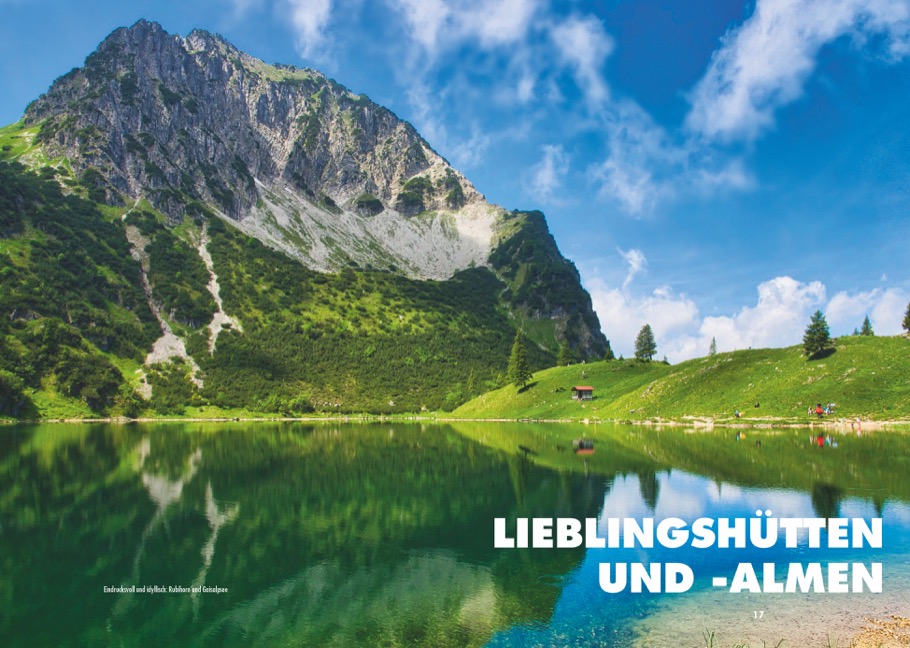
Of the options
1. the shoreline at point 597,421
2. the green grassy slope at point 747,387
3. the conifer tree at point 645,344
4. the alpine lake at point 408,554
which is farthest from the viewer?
the conifer tree at point 645,344

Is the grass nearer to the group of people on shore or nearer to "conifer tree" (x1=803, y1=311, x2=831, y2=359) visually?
the group of people on shore

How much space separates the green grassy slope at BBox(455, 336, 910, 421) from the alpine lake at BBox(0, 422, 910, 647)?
31.9 m

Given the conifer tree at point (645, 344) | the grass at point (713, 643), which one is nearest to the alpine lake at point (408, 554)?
the grass at point (713, 643)

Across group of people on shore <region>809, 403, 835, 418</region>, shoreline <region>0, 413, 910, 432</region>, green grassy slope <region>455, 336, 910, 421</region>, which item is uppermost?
green grassy slope <region>455, 336, 910, 421</region>

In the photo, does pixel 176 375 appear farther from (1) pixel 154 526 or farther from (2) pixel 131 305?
(1) pixel 154 526

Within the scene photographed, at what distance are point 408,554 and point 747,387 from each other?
85.2 meters

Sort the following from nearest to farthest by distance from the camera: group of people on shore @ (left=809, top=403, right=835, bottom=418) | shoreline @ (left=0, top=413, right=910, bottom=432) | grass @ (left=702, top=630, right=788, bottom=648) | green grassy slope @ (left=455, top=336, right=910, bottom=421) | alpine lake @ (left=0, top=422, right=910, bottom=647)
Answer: grass @ (left=702, top=630, right=788, bottom=648) → alpine lake @ (left=0, top=422, right=910, bottom=647) → shoreline @ (left=0, top=413, right=910, bottom=432) → group of people on shore @ (left=809, top=403, right=835, bottom=418) → green grassy slope @ (left=455, top=336, right=910, bottom=421)

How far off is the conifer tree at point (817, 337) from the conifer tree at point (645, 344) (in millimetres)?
43054

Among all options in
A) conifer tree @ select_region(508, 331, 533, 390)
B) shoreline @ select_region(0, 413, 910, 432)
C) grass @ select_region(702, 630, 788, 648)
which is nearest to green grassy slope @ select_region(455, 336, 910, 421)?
shoreline @ select_region(0, 413, 910, 432)

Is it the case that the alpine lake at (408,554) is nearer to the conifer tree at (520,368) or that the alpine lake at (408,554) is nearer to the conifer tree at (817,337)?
the conifer tree at (817,337)

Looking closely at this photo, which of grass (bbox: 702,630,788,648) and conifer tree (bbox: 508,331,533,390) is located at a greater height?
conifer tree (bbox: 508,331,533,390)

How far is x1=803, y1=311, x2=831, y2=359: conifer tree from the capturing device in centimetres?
8881

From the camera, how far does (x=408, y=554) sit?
23.3 metres

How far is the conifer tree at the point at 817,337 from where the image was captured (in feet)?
291
